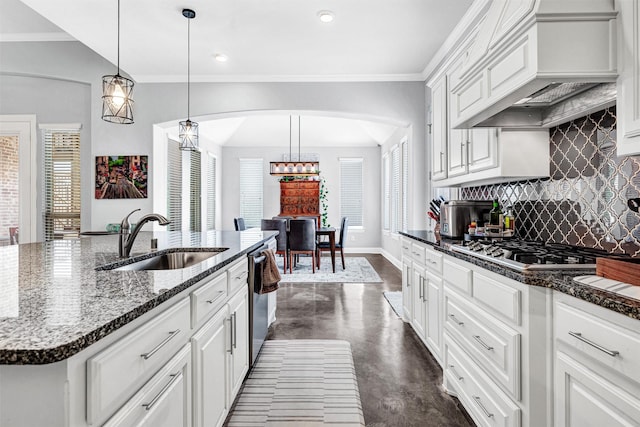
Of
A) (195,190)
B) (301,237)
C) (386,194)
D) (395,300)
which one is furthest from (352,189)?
(395,300)

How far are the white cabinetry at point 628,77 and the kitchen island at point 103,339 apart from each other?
1650mm

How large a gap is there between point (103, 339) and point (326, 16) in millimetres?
3270

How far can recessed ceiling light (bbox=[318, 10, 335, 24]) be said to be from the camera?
10.5 ft

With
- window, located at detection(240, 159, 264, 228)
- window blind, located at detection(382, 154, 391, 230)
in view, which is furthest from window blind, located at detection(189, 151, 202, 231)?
window blind, located at detection(382, 154, 391, 230)

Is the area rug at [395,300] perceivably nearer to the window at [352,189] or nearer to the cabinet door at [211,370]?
the cabinet door at [211,370]

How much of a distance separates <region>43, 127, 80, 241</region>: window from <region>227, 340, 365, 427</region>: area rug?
3.99 meters

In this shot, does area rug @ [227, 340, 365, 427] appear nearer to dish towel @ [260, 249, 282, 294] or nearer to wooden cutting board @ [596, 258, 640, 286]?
dish towel @ [260, 249, 282, 294]

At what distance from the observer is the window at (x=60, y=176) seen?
509 centimetres

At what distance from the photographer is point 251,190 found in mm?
8734

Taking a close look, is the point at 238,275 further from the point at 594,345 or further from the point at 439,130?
the point at 439,130

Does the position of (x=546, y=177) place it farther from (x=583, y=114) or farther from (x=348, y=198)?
(x=348, y=198)

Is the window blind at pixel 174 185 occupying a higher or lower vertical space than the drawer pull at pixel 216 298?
higher

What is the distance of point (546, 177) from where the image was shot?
2223 mm

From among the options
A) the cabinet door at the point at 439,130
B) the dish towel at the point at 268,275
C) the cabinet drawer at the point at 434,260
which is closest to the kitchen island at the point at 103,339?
the dish towel at the point at 268,275
